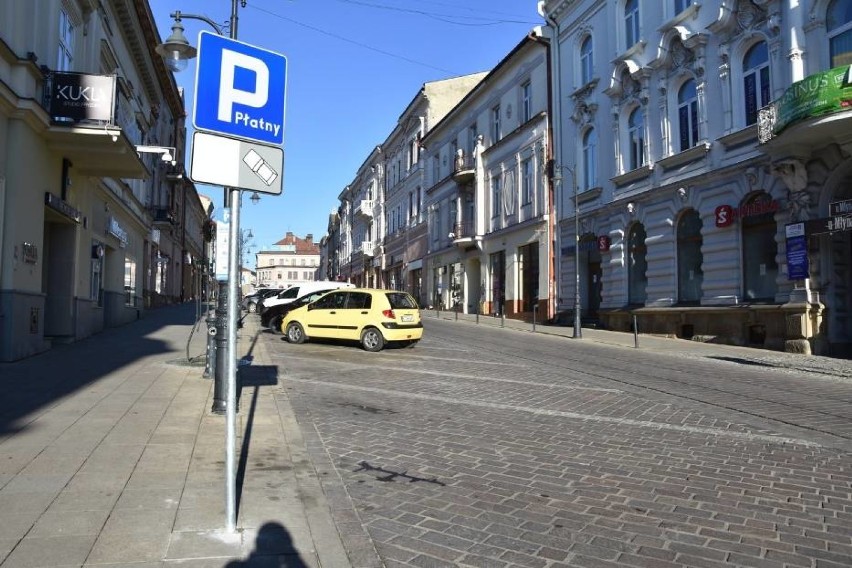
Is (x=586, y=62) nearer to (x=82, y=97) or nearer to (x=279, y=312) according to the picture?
(x=279, y=312)

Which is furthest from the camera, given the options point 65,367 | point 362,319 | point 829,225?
point 362,319

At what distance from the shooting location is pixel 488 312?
34.8 metres

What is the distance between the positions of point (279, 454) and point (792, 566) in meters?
4.03

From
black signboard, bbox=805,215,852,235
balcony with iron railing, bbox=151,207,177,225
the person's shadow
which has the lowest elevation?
the person's shadow

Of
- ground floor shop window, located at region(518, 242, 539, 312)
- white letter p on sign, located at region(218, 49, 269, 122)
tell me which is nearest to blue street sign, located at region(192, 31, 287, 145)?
white letter p on sign, located at region(218, 49, 269, 122)

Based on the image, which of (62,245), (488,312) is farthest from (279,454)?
(488,312)

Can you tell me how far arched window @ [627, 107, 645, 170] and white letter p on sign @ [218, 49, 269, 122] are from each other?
69.2 ft

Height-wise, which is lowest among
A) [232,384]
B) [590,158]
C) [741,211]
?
[232,384]

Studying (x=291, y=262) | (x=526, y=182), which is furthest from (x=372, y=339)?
(x=291, y=262)

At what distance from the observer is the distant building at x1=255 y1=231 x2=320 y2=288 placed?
14850 cm

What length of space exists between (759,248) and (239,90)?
1755cm

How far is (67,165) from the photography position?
14648mm

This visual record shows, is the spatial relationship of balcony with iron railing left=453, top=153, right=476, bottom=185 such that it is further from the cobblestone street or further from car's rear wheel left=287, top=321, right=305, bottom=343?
the cobblestone street

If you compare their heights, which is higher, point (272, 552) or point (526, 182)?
point (526, 182)
